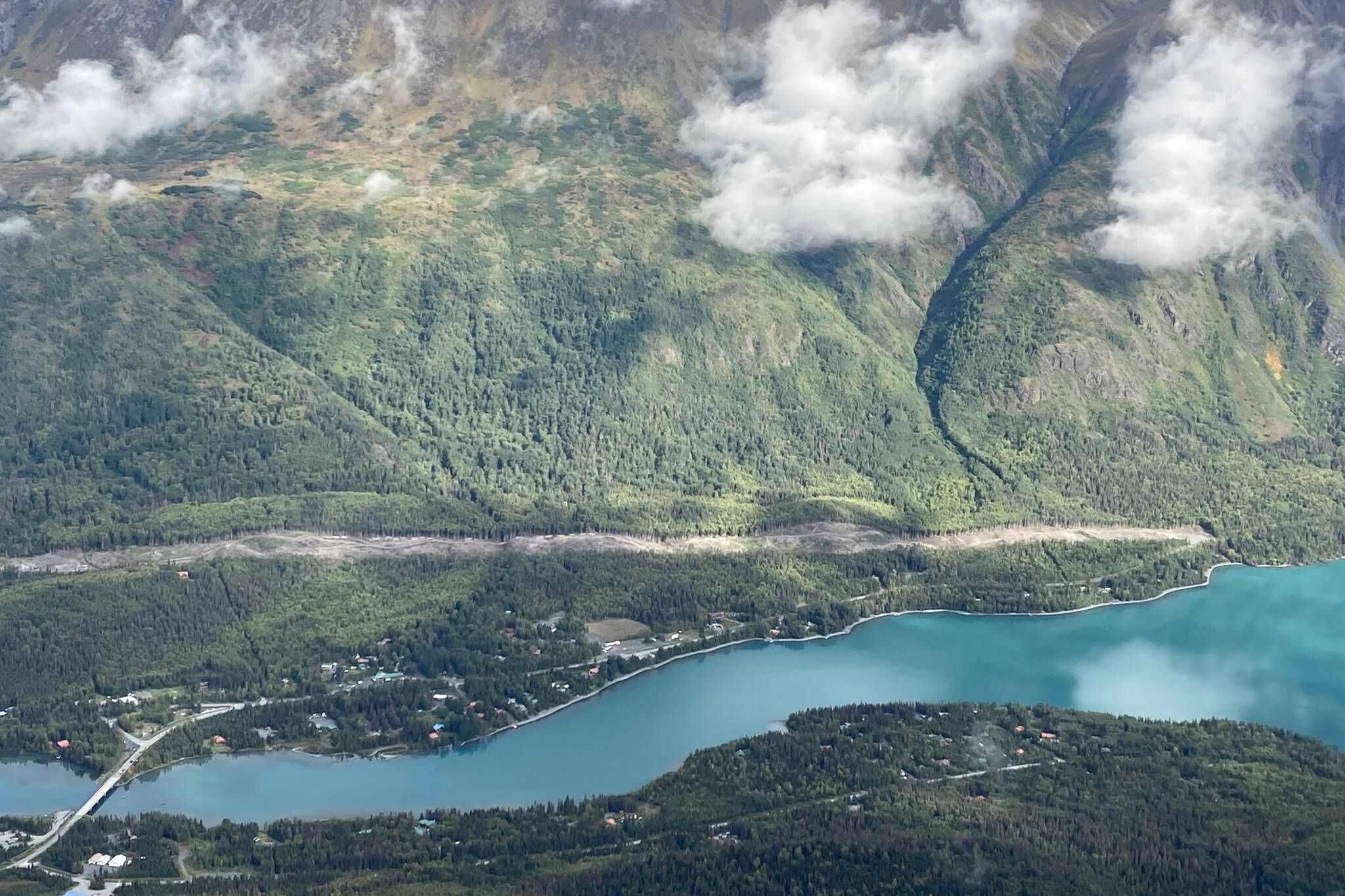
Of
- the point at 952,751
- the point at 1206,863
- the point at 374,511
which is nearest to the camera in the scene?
the point at 1206,863

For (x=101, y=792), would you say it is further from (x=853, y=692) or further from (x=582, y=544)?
(x=582, y=544)

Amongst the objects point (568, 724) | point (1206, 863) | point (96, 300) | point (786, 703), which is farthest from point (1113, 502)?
point (96, 300)

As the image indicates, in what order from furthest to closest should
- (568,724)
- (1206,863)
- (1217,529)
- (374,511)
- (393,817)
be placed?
1. (1217,529)
2. (374,511)
3. (568,724)
4. (393,817)
5. (1206,863)

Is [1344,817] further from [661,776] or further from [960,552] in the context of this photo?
[960,552]

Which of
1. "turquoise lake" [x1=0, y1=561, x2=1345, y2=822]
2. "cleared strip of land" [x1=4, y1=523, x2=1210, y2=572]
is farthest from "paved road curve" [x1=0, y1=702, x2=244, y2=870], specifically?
"cleared strip of land" [x1=4, y1=523, x2=1210, y2=572]

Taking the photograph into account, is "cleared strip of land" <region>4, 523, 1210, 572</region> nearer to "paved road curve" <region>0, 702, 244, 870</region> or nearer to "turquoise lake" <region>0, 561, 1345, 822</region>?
"turquoise lake" <region>0, 561, 1345, 822</region>

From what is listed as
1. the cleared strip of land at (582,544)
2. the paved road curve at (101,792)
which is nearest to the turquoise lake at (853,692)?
the paved road curve at (101,792)
